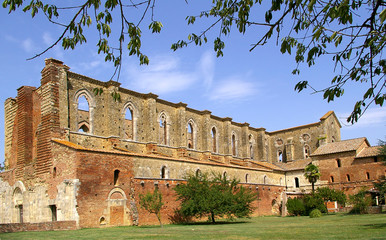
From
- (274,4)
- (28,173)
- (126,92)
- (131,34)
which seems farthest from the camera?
(126,92)

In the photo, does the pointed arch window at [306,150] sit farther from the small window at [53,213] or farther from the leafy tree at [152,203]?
the small window at [53,213]

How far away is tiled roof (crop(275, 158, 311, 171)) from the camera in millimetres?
43688

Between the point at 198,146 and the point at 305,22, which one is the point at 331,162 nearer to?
the point at 198,146

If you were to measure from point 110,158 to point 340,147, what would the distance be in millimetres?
27638

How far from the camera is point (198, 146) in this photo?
125 feet

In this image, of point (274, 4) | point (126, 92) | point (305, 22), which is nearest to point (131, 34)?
point (274, 4)

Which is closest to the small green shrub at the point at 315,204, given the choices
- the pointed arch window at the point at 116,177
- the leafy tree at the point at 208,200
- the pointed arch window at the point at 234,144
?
the leafy tree at the point at 208,200

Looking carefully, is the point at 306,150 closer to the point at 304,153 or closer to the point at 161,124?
the point at 304,153

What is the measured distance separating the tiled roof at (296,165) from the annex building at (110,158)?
0.95 ft

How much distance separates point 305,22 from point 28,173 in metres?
24.0

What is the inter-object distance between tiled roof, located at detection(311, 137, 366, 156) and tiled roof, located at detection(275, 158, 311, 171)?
1971 mm

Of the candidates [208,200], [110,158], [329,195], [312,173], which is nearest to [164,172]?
[208,200]

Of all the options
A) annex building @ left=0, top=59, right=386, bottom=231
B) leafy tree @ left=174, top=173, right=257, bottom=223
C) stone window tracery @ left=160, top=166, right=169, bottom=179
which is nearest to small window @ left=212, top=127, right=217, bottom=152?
annex building @ left=0, top=59, right=386, bottom=231

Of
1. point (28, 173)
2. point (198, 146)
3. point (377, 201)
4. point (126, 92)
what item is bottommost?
point (377, 201)
